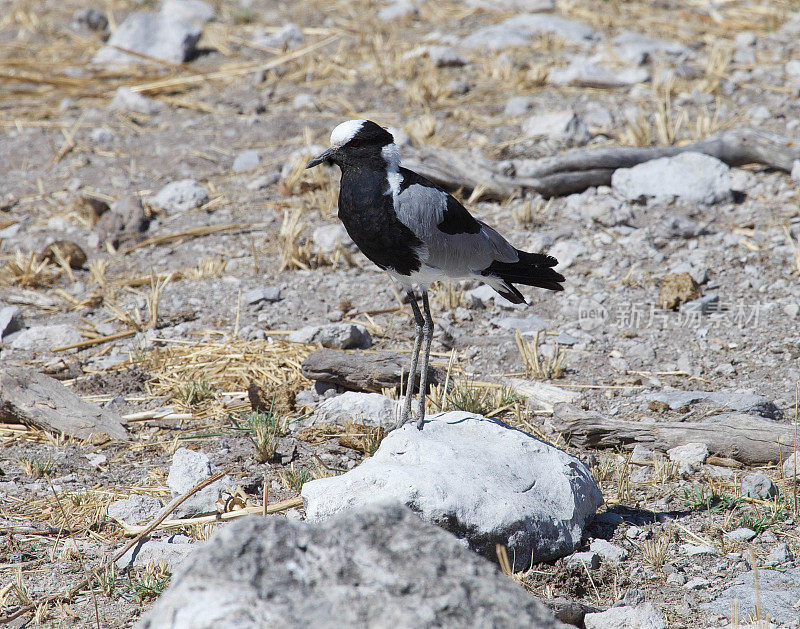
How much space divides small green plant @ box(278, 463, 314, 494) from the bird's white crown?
1547 millimetres

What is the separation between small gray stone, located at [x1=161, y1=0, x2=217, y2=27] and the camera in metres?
10.8

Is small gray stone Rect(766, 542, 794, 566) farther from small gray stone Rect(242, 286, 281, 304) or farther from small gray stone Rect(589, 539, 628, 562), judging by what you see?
small gray stone Rect(242, 286, 281, 304)

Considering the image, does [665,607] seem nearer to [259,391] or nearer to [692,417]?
[692,417]

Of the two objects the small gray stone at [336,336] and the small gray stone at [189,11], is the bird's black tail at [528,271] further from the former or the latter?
the small gray stone at [189,11]

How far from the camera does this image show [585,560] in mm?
3350

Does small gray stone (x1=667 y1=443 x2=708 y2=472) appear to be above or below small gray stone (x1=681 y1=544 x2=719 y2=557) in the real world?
above

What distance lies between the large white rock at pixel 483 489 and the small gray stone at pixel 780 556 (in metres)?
0.71

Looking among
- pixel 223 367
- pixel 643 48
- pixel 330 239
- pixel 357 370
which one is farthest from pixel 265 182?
pixel 643 48

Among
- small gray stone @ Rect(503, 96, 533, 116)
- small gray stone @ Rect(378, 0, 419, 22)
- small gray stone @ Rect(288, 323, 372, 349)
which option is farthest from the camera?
small gray stone @ Rect(378, 0, 419, 22)

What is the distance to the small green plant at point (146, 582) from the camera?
3.22m

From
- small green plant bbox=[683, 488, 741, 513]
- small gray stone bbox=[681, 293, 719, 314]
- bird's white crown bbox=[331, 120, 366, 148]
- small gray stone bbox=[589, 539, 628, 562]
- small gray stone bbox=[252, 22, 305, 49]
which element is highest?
small gray stone bbox=[252, 22, 305, 49]

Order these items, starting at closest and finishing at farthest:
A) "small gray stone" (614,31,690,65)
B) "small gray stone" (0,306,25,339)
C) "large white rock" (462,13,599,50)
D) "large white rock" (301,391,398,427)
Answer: "large white rock" (301,391,398,427) → "small gray stone" (0,306,25,339) → "small gray stone" (614,31,690,65) → "large white rock" (462,13,599,50)

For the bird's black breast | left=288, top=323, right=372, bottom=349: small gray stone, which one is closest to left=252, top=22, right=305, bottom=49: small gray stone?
left=288, top=323, right=372, bottom=349: small gray stone

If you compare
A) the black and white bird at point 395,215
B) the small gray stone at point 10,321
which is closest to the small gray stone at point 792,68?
the black and white bird at point 395,215
